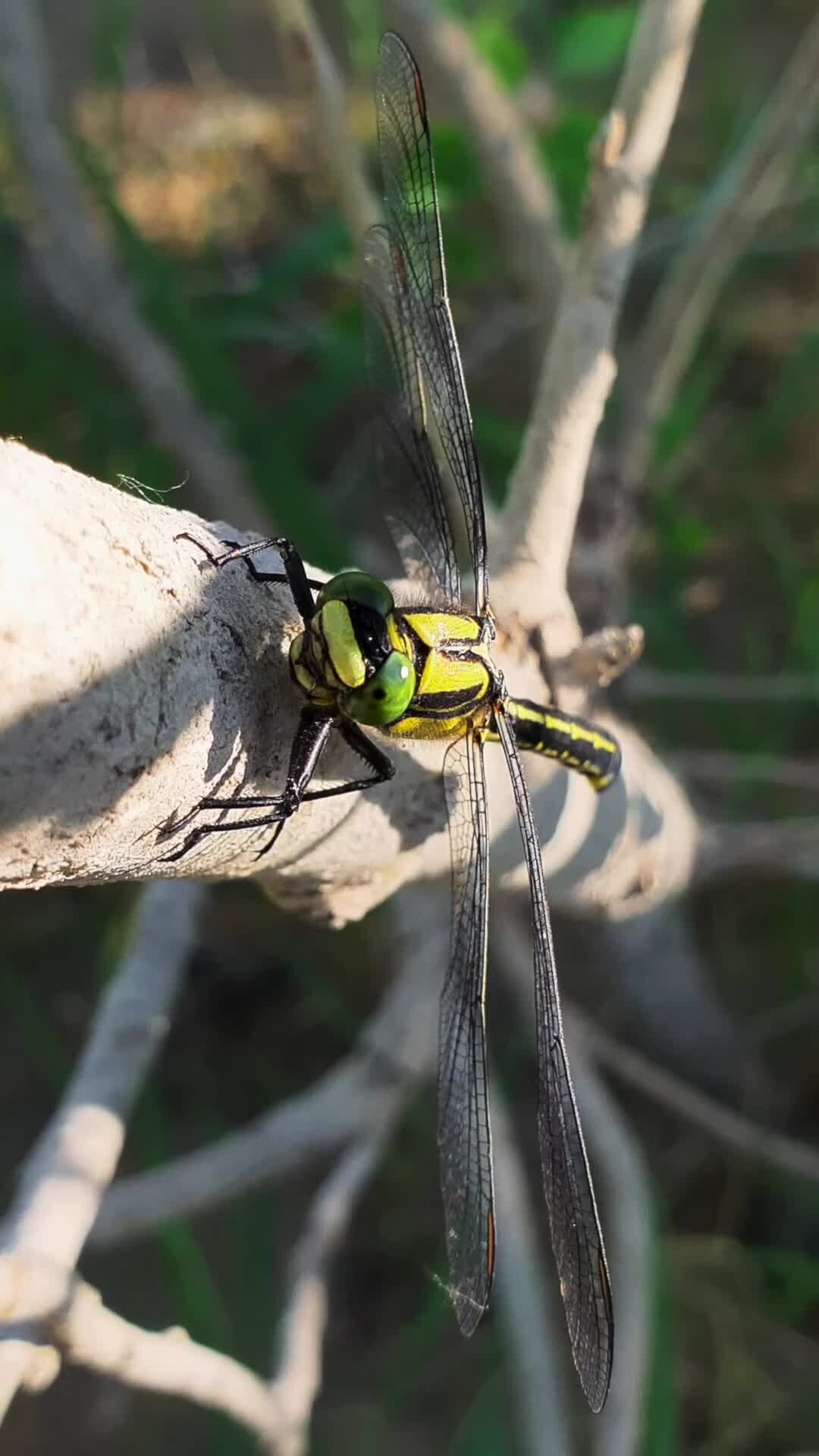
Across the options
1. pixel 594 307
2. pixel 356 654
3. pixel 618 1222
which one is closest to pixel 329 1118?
pixel 618 1222

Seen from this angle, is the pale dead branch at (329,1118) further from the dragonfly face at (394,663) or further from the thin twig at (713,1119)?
the dragonfly face at (394,663)

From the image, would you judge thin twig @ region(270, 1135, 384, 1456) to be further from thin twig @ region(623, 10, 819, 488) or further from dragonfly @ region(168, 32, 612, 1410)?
thin twig @ region(623, 10, 819, 488)

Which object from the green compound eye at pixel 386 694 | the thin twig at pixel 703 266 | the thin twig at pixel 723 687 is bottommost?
the green compound eye at pixel 386 694

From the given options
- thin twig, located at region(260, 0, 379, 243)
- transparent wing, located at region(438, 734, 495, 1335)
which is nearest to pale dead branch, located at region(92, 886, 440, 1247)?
transparent wing, located at region(438, 734, 495, 1335)

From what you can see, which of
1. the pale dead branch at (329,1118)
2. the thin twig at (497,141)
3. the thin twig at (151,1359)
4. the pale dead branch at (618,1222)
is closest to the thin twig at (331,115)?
the thin twig at (497,141)

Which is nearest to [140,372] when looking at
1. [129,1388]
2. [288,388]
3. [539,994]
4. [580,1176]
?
[288,388]

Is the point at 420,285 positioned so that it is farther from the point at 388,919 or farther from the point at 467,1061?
the point at 388,919

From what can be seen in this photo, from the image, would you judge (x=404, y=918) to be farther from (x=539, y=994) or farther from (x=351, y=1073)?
(x=539, y=994)
